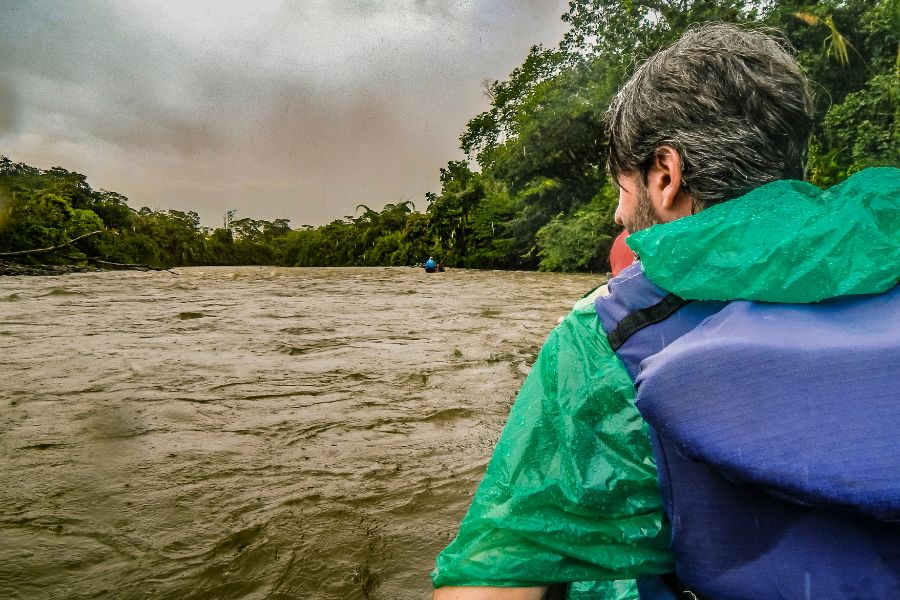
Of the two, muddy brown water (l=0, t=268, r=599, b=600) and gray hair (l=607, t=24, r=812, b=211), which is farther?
muddy brown water (l=0, t=268, r=599, b=600)

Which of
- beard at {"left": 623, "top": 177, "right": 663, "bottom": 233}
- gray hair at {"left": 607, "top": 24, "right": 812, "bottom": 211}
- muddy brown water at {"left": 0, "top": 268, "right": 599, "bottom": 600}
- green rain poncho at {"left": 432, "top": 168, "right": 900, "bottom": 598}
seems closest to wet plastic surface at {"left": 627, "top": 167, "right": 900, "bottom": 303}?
green rain poncho at {"left": 432, "top": 168, "right": 900, "bottom": 598}

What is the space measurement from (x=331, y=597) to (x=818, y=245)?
179cm

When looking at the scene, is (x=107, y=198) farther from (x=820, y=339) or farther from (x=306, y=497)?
(x=820, y=339)

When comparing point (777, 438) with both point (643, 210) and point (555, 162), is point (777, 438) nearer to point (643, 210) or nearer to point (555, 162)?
point (643, 210)

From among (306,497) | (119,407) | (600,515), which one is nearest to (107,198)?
(119,407)

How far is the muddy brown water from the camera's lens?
2.00 m

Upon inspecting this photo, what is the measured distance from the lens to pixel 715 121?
0.98 m

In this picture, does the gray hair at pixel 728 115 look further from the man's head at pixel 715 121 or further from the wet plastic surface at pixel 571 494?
the wet plastic surface at pixel 571 494

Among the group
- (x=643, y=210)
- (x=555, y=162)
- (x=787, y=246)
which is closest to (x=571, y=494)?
(x=787, y=246)

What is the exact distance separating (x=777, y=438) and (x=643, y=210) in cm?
56

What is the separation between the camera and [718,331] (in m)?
0.74

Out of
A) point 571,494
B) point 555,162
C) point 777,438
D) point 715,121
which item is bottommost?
point 571,494

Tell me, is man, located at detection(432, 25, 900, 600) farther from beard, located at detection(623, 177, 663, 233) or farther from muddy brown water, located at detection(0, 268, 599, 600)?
muddy brown water, located at detection(0, 268, 599, 600)

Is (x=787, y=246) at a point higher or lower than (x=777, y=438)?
higher
